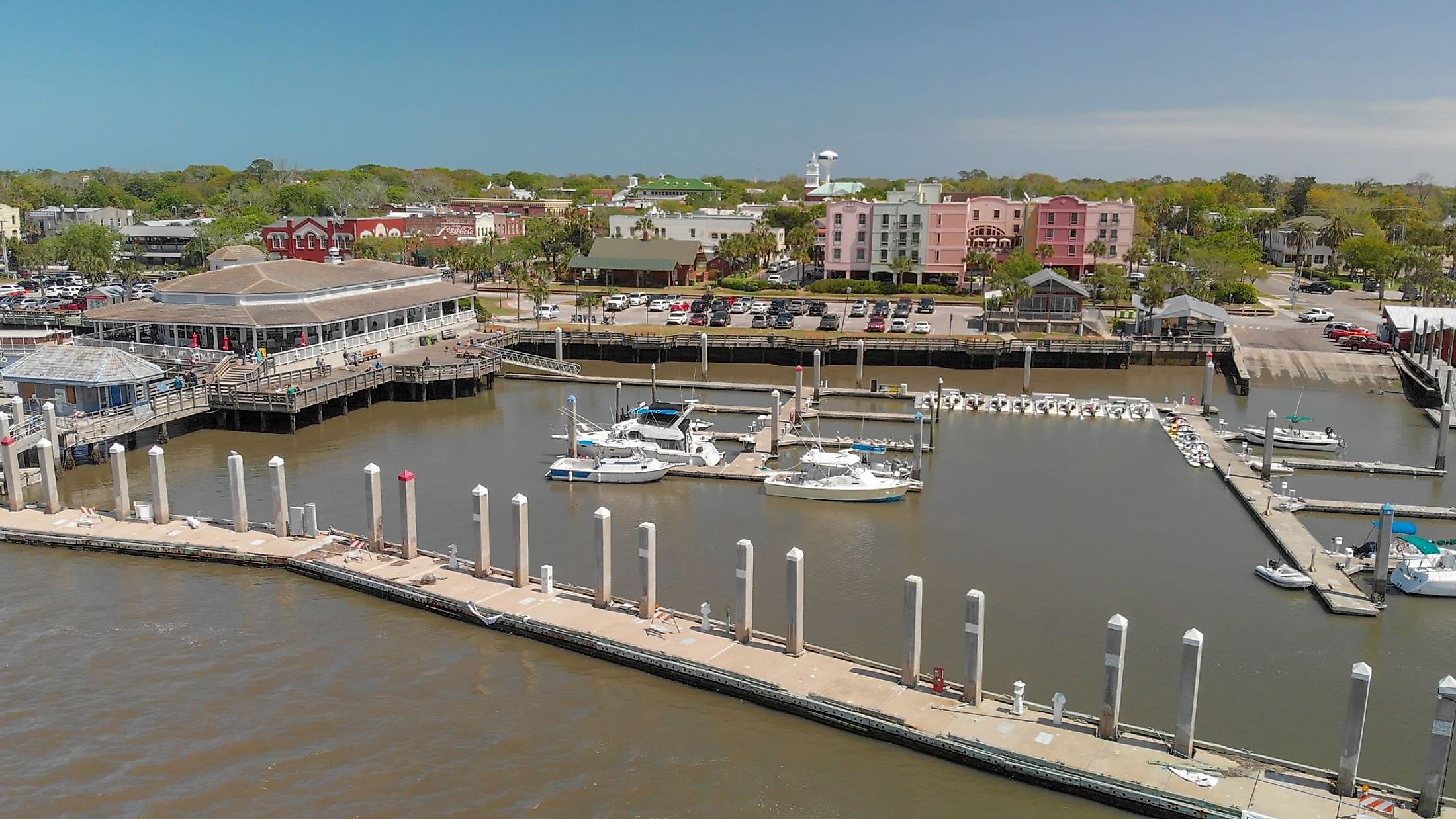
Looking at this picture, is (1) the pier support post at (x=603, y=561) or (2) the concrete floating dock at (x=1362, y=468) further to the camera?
(2) the concrete floating dock at (x=1362, y=468)

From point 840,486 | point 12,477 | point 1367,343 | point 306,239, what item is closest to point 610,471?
point 840,486

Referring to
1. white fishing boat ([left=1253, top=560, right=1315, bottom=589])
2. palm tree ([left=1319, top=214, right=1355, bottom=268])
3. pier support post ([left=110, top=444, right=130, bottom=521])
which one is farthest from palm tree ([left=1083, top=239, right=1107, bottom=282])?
pier support post ([left=110, top=444, right=130, bottom=521])

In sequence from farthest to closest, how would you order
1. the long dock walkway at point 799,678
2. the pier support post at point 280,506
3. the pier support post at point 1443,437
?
the pier support post at point 1443,437 < the pier support post at point 280,506 < the long dock walkway at point 799,678

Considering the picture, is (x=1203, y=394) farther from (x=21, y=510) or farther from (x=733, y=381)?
(x=21, y=510)

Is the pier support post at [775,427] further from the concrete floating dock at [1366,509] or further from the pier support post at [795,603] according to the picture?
the pier support post at [795,603]

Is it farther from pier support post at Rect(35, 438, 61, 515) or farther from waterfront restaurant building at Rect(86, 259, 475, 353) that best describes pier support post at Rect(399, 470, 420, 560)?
waterfront restaurant building at Rect(86, 259, 475, 353)

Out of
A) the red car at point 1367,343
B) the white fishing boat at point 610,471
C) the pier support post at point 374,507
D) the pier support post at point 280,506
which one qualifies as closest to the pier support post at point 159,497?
the pier support post at point 280,506
